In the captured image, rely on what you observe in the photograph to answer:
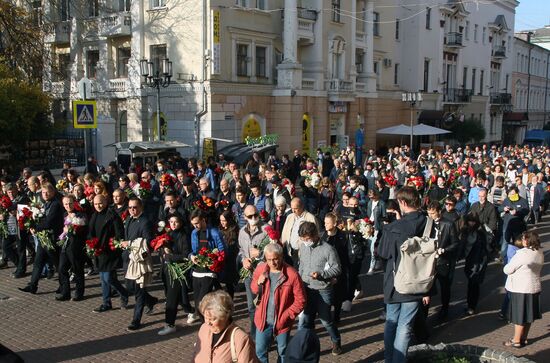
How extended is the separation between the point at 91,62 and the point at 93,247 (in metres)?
24.5

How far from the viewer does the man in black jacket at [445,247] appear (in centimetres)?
817

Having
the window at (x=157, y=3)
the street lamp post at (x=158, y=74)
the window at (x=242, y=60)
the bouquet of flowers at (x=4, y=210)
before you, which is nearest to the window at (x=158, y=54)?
the street lamp post at (x=158, y=74)

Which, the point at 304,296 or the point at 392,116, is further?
the point at 392,116

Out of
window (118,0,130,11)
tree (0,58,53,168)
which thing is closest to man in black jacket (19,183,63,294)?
tree (0,58,53,168)

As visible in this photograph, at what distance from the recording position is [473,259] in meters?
8.77

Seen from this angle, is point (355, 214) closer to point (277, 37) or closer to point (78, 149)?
point (78, 149)

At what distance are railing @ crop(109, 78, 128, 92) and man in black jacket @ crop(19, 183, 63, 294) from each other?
65.5 feet

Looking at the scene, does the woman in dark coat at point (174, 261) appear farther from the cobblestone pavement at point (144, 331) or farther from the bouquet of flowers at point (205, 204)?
the bouquet of flowers at point (205, 204)

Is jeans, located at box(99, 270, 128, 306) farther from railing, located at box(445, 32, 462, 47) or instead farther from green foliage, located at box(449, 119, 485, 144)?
railing, located at box(445, 32, 462, 47)

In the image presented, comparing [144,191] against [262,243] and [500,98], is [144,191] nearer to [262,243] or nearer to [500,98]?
[262,243]

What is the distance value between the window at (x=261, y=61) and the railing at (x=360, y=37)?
786 centimetres

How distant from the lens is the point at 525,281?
7.31 m

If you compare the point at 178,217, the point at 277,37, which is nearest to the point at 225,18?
the point at 277,37

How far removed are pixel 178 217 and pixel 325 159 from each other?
14.9 m
